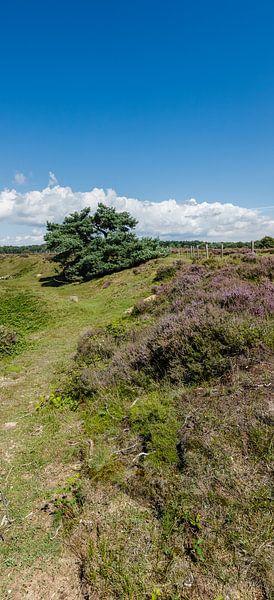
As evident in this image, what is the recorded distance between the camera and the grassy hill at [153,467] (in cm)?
279

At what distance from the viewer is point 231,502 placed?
3.07 metres

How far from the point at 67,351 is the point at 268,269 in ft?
24.0

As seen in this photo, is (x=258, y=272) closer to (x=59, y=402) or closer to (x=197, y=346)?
(x=197, y=346)

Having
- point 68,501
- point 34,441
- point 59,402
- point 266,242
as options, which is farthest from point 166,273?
point 266,242

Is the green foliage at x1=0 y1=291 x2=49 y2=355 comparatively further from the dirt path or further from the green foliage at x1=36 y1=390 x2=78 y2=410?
the green foliage at x1=36 y1=390 x2=78 y2=410

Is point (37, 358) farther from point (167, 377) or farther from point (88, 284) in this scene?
point (88, 284)

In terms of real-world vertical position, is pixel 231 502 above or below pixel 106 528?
above

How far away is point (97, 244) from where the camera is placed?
32250 millimetres

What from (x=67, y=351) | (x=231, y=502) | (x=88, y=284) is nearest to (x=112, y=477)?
(x=231, y=502)

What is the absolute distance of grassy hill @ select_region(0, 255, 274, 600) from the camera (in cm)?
279

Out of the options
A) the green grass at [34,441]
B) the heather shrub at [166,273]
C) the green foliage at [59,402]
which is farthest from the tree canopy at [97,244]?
the green foliage at [59,402]

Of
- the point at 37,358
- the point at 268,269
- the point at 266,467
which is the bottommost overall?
the point at 37,358

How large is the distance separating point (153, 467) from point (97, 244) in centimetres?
2976

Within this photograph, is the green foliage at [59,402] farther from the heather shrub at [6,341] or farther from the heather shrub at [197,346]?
the heather shrub at [6,341]
